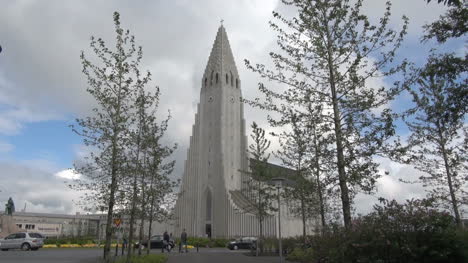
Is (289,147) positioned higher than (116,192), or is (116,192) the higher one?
(289,147)

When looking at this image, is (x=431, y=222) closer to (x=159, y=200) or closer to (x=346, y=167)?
(x=346, y=167)

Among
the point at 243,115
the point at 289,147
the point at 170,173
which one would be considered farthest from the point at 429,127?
the point at 243,115

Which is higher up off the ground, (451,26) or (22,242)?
(451,26)

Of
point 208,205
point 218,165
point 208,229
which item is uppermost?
point 218,165

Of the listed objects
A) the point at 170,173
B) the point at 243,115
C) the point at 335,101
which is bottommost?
the point at 170,173

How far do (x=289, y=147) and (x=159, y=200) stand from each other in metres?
7.91

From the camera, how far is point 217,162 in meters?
61.9

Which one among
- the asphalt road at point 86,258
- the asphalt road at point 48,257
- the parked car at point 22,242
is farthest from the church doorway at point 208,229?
the asphalt road at point 48,257

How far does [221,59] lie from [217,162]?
19.1 meters

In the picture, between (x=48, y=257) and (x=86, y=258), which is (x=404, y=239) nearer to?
(x=86, y=258)

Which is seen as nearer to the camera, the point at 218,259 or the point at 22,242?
the point at 218,259

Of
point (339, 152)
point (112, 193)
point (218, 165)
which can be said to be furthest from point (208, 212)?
point (339, 152)

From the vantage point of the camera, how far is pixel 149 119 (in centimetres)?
1692

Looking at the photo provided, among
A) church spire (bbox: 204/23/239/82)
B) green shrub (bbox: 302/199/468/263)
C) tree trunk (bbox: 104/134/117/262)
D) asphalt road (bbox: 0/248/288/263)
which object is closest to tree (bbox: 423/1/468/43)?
green shrub (bbox: 302/199/468/263)
